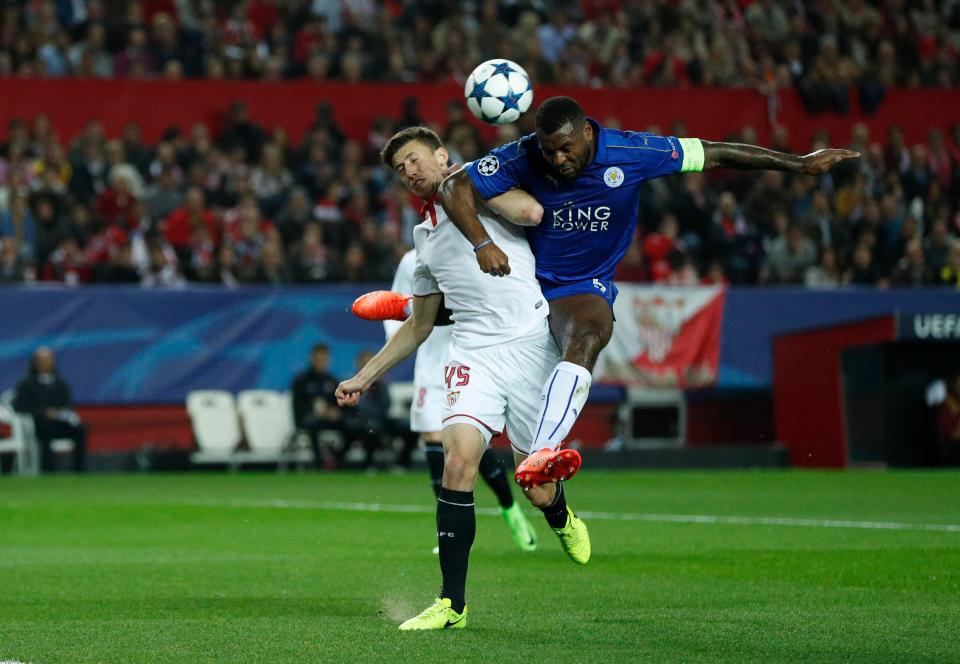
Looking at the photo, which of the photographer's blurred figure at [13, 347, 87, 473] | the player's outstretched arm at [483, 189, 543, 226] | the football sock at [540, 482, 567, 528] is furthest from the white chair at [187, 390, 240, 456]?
the player's outstretched arm at [483, 189, 543, 226]

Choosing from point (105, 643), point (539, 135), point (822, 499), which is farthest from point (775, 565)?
point (822, 499)

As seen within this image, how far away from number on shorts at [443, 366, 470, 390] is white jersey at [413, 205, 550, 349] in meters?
0.14

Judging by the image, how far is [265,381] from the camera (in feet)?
72.3

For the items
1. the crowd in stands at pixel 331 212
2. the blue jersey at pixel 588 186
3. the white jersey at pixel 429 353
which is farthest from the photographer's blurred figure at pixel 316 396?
the blue jersey at pixel 588 186

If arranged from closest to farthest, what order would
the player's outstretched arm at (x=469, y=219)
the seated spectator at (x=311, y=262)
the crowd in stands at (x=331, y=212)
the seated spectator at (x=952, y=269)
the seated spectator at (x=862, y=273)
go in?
the player's outstretched arm at (x=469, y=219)
the crowd in stands at (x=331, y=212)
the seated spectator at (x=311, y=262)
the seated spectator at (x=952, y=269)
the seated spectator at (x=862, y=273)

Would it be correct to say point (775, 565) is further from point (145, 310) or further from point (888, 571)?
point (145, 310)

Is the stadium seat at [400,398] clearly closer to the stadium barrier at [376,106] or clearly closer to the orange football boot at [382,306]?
the stadium barrier at [376,106]

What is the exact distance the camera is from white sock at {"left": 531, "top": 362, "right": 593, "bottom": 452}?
705 cm

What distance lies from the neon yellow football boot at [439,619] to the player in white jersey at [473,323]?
0.46 m

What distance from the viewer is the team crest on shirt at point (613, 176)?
7.31m

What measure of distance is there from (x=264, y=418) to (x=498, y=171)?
50.0ft

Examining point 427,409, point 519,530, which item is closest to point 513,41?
point 427,409

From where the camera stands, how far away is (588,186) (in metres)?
7.31

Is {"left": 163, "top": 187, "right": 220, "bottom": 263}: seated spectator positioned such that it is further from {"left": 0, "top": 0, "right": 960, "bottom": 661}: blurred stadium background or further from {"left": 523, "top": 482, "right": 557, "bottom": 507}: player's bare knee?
{"left": 523, "top": 482, "right": 557, "bottom": 507}: player's bare knee
